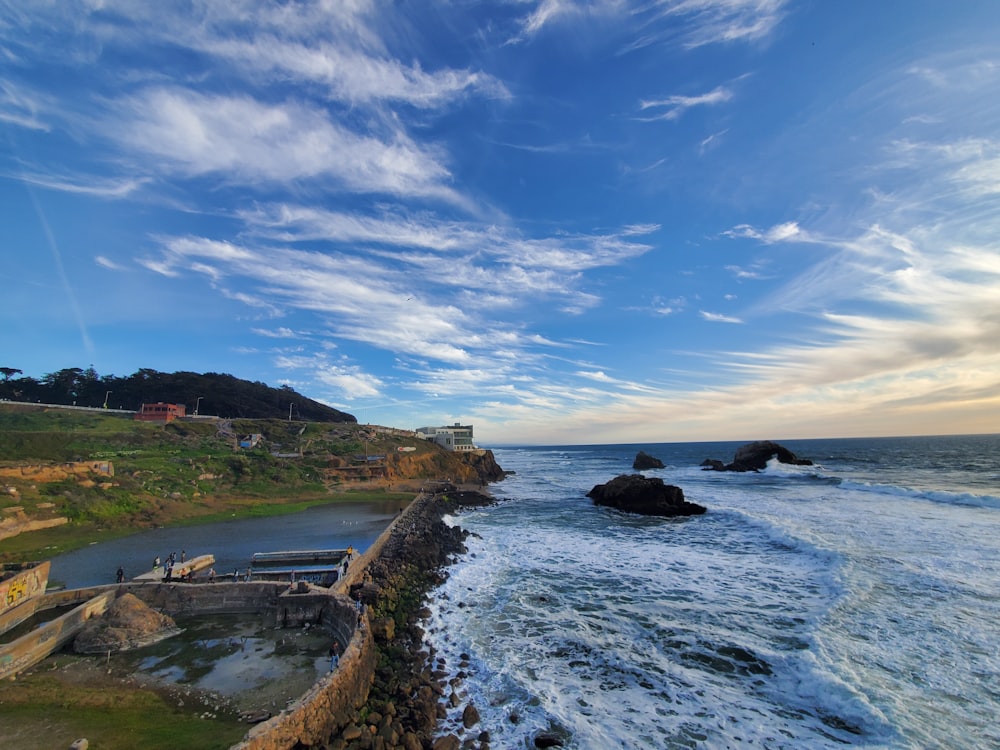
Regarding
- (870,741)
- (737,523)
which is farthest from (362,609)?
(737,523)

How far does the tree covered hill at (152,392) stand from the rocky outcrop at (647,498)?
89.4 meters

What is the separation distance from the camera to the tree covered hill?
9319 cm

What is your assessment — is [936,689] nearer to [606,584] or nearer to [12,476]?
[606,584]

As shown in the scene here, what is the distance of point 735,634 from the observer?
14.9m

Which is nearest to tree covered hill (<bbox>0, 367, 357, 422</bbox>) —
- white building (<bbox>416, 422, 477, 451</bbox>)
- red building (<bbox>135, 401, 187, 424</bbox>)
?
red building (<bbox>135, 401, 187, 424</bbox>)

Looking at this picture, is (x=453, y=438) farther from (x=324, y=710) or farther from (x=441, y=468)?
(x=324, y=710)

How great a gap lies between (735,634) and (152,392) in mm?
126949

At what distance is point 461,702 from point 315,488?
42.6m

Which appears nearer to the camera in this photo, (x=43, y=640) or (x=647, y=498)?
(x=43, y=640)

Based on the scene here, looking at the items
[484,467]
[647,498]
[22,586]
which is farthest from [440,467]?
[22,586]

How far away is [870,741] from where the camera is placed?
32.4 feet

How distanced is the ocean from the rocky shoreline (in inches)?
26.4

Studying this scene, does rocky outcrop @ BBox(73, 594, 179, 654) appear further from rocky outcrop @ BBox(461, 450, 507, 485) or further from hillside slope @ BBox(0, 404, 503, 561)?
rocky outcrop @ BBox(461, 450, 507, 485)

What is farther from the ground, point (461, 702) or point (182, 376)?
point (182, 376)
